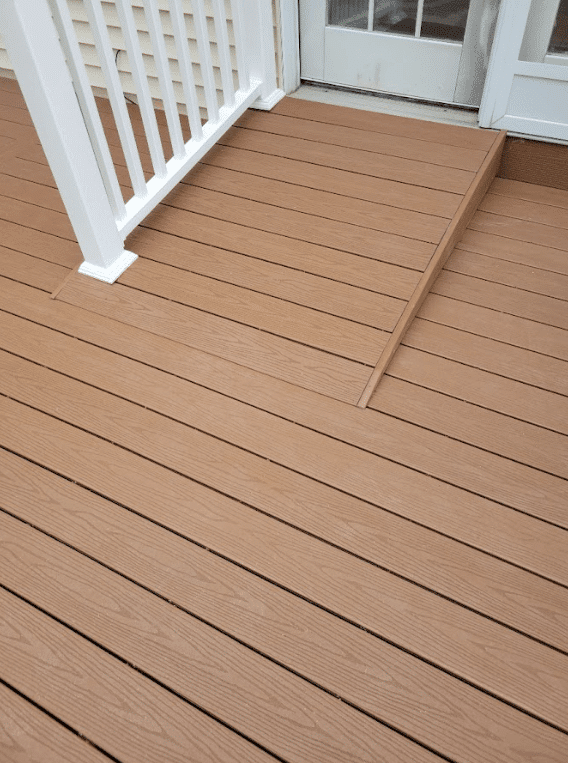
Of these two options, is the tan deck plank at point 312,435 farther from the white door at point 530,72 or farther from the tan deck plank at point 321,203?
the white door at point 530,72

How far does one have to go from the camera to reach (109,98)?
6.06ft

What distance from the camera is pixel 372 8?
7.63ft

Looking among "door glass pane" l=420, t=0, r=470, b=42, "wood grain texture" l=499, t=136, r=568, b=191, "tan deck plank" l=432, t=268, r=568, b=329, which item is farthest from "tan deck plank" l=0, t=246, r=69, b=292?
"wood grain texture" l=499, t=136, r=568, b=191

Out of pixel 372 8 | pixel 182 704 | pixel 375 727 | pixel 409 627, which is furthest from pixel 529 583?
pixel 372 8

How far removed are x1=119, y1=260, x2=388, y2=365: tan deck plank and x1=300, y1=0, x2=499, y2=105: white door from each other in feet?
3.97

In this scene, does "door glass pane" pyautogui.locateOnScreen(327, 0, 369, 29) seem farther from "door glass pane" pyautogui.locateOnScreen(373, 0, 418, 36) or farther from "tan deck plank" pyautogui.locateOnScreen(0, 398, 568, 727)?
"tan deck plank" pyautogui.locateOnScreen(0, 398, 568, 727)

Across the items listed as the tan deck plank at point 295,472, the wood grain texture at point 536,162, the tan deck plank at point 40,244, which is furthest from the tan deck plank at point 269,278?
the wood grain texture at point 536,162

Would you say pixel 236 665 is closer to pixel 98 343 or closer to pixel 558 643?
pixel 558 643

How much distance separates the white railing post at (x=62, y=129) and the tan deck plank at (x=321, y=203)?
481mm

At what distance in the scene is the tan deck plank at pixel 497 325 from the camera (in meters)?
1.74

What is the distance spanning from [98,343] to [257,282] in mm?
529

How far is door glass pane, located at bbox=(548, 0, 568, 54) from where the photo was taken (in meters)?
2.00

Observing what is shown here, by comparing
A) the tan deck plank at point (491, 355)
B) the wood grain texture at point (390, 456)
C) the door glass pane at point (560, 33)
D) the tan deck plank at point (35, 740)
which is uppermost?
the door glass pane at point (560, 33)

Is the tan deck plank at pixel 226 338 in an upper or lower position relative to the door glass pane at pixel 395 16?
lower
